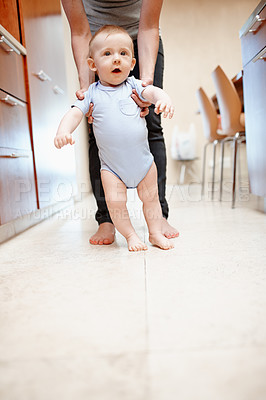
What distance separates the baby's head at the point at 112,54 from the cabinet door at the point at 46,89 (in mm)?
774

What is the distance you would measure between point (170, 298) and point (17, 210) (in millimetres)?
969

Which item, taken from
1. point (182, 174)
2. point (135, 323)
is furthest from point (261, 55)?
point (182, 174)

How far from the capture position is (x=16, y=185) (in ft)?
4.83

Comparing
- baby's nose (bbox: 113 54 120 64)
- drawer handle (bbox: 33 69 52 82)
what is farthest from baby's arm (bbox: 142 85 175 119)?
drawer handle (bbox: 33 69 52 82)

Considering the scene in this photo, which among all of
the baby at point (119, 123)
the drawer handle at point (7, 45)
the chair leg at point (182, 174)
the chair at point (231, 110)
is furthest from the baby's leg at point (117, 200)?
the chair leg at point (182, 174)

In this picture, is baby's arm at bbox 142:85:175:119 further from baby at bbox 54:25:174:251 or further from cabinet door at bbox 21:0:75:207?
cabinet door at bbox 21:0:75:207

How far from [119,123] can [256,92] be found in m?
0.96

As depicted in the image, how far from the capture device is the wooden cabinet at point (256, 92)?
155 cm

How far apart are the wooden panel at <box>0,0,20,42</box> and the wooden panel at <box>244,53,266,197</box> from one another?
1.18 meters

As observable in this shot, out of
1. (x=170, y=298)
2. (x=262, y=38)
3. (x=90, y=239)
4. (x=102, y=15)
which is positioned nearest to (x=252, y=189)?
(x=262, y=38)

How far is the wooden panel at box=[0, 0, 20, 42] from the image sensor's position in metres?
1.55

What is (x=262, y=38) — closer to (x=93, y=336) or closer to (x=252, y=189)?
(x=252, y=189)

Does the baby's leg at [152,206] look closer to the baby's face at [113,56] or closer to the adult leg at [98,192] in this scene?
the adult leg at [98,192]

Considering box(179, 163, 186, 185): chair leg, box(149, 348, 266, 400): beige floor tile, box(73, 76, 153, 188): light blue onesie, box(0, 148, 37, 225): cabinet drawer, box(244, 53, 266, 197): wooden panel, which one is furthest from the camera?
box(179, 163, 186, 185): chair leg
